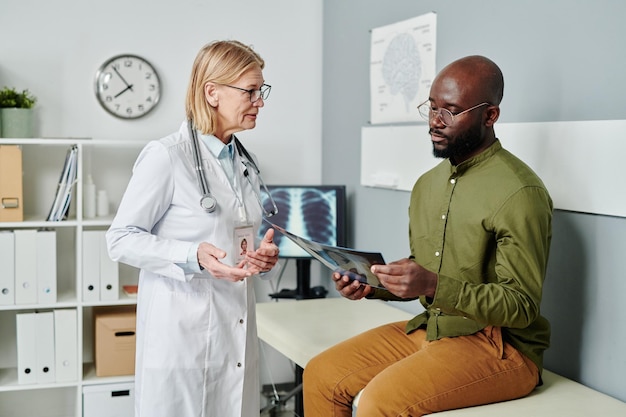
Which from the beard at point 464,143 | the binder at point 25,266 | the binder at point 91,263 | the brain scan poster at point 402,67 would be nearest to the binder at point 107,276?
the binder at point 91,263

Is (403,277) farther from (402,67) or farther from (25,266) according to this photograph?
(25,266)

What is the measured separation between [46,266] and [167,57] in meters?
1.16

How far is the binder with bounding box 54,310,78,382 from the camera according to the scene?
3438mm

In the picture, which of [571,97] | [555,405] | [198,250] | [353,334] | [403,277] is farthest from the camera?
[353,334]

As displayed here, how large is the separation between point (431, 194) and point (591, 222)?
473 mm

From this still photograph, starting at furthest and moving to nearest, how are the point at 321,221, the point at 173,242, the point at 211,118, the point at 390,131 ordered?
the point at 321,221 < the point at 390,131 < the point at 211,118 < the point at 173,242

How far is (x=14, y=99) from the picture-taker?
3.43 m

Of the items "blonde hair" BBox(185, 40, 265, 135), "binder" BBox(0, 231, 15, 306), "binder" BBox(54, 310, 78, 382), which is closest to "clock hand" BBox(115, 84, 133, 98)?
"binder" BBox(0, 231, 15, 306)

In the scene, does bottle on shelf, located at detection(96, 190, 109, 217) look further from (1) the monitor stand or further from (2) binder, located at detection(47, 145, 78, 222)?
(1) the monitor stand

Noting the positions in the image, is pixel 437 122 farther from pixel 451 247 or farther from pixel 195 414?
pixel 195 414

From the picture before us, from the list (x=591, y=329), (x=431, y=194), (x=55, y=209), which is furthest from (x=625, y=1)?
(x=55, y=209)

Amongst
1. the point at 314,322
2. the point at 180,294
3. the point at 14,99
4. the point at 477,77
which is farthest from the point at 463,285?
the point at 14,99

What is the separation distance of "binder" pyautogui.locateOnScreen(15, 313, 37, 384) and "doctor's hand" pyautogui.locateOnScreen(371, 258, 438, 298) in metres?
2.11

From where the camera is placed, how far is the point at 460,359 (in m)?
2.08
